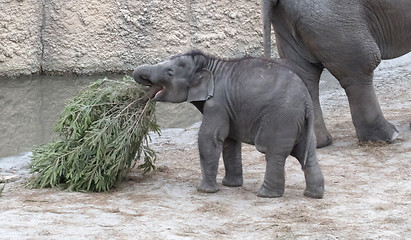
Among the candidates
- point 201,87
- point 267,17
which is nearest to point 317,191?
point 201,87

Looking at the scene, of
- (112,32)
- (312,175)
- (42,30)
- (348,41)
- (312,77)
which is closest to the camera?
(312,175)

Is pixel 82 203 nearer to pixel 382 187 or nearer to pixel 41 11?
pixel 382 187

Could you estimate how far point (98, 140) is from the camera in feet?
18.5

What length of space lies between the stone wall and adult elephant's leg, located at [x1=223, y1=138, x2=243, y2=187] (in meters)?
5.87

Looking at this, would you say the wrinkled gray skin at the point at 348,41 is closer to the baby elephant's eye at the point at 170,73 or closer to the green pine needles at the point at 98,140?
the baby elephant's eye at the point at 170,73

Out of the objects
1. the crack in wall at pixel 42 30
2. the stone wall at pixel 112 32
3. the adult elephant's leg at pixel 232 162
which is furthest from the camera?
the crack in wall at pixel 42 30

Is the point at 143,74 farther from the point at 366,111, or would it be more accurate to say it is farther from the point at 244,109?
the point at 366,111

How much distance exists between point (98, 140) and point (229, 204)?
1109 mm

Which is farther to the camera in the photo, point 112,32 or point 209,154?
point 112,32

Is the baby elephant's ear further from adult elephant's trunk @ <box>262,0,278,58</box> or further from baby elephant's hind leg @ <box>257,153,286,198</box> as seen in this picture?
adult elephant's trunk @ <box>262,0,278,58</box>

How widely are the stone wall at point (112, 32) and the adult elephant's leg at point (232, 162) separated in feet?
19.3

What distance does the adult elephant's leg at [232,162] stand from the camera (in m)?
5.72

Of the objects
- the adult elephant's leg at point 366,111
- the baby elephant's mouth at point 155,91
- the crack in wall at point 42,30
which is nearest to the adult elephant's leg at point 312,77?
the adult elephant's leg at point 366,111

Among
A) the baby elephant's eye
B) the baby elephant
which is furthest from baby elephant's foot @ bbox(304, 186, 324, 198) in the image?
the baby elephant's eye
